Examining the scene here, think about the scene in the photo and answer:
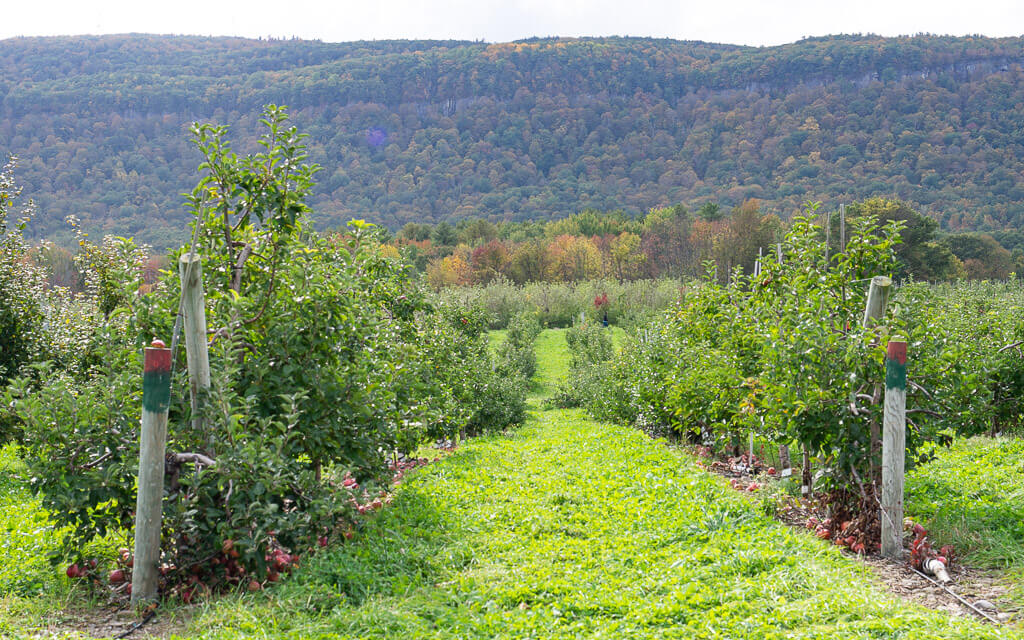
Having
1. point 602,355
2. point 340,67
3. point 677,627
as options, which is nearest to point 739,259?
point 602,355

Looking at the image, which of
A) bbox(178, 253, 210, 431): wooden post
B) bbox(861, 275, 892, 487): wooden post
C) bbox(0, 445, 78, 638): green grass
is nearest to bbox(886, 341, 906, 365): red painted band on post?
bbox(861, 275, 892, 487): wooden post

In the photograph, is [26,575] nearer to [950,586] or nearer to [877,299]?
[950,586]

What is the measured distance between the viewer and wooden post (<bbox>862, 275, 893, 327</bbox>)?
17.5ft

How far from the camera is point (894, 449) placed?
4.87m

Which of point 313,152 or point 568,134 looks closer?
point 313,152

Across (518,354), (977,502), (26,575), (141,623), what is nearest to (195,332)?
(141,623)

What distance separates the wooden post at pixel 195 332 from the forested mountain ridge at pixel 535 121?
60.2 meters

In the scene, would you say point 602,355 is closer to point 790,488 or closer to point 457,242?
point 790,488

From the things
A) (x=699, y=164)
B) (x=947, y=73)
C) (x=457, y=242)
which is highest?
(x=947, y=73)

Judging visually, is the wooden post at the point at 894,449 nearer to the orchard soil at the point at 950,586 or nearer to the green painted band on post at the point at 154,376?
the orchard soil at the point at 950,586

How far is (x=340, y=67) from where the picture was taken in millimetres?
109000

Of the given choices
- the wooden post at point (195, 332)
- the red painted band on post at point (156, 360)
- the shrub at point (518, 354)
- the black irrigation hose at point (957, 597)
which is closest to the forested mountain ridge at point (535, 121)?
the shrub at point (518, 354)

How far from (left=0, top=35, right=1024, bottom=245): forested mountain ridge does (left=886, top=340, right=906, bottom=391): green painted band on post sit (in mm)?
62157

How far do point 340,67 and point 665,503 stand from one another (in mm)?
113626
